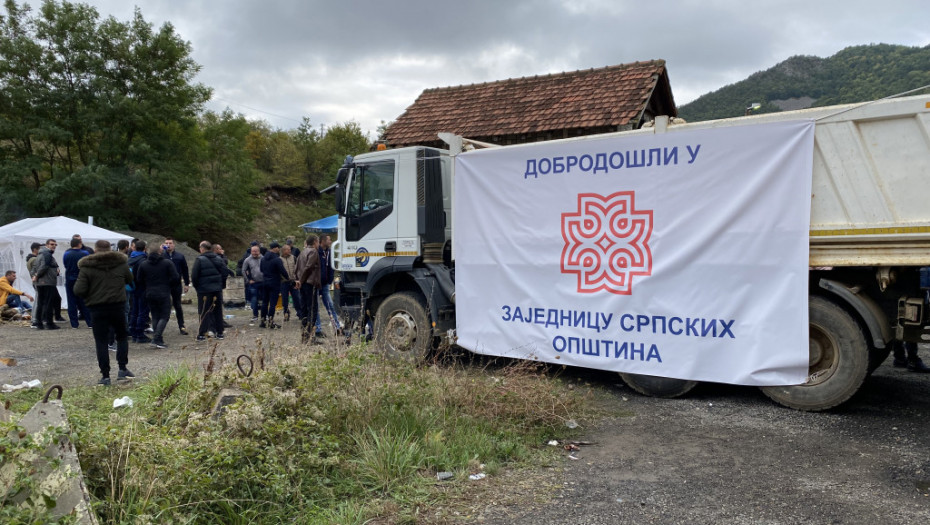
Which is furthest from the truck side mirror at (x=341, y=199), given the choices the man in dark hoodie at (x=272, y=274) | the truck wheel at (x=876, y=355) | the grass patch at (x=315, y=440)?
the truck wheel at (x=876, y=355)

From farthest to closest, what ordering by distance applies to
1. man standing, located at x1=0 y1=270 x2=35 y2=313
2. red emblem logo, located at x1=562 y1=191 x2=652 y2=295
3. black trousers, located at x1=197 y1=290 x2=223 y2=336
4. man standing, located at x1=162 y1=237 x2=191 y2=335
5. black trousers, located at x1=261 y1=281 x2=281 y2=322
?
man standing, located at x1=0 y1=270 x2=35 y2=313
black trousers, located at x1=261 y1=281 x2=281 y2=322
man standing, located at x1=162 y1=237 x2=191 y2=335
black trousers, located at x1=197 y1=290 x2=223 y2=336
red emblem logo, located at x1=562 y1=191 x2=652 y2=295

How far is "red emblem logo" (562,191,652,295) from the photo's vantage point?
5.94m

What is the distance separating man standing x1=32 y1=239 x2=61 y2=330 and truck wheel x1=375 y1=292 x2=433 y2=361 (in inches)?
324

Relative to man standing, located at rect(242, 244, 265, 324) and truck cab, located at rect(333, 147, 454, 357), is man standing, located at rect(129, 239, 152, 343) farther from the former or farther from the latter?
truck cab, located at rect(333, 147, 454, 357)

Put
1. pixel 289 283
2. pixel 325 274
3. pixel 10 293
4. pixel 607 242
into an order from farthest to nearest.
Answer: pixel 10 293, pixel 289 283, pixel 325 274, pixel 607 242

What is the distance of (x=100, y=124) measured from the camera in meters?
24.9

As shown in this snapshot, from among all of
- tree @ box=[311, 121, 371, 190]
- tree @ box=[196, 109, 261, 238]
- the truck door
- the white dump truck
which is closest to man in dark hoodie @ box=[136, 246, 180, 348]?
the truck door

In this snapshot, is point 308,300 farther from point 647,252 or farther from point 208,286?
point 647,252

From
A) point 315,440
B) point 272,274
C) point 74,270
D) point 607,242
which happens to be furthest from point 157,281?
point 607,242


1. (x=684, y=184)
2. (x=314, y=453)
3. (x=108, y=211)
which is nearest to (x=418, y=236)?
(x=684, y=184)

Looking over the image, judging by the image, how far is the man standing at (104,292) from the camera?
23.3ft

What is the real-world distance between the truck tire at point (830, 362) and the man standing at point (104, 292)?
23.1 ft

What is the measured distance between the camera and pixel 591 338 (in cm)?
626

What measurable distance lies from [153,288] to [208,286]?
1.11 m
